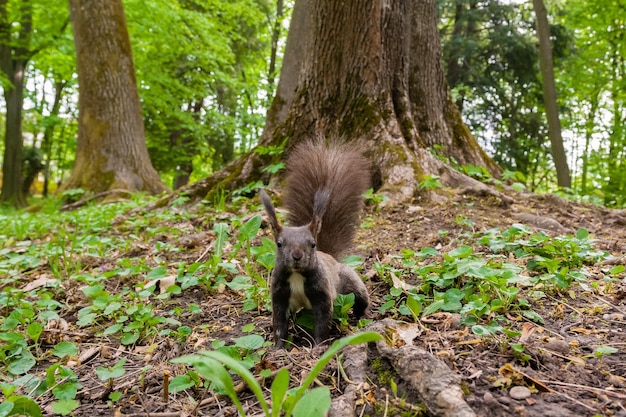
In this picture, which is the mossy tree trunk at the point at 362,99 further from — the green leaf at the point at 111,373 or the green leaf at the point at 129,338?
the green leaf at the point at 111,373

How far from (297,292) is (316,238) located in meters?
0.27

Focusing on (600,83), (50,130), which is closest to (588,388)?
(600,83)

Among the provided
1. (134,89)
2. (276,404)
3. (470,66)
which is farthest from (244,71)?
(276,404)

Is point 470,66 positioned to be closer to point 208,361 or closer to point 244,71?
point 244,71

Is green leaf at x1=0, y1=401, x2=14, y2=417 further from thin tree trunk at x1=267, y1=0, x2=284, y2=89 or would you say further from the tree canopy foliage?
thin tree trunk at x1=267, y1=0, x2=284, y2=89

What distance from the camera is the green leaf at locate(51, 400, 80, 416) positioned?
1475 millimetres

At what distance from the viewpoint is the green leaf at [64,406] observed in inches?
58.1

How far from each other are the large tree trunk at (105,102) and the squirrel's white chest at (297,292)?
624cm

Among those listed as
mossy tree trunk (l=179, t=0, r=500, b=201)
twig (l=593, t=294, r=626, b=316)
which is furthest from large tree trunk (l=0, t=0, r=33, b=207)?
twig (l=593, t=294, r=626, b=316)

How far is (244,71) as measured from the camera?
18281 millimetres

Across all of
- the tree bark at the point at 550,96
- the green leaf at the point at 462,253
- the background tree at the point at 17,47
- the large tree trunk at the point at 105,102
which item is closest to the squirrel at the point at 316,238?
the green leaf at the point at 462,253

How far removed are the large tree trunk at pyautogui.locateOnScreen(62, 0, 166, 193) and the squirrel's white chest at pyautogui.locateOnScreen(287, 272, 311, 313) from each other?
6.24m

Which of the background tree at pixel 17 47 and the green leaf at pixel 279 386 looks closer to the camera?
the green leaf at pixel 279 386

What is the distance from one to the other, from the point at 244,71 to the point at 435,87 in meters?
14.3
